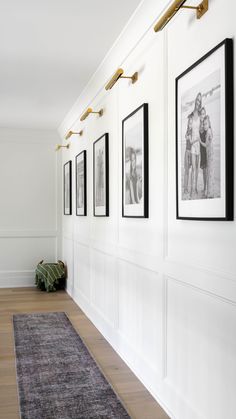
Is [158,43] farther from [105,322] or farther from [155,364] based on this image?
[105,322]

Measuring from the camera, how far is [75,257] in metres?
6.76

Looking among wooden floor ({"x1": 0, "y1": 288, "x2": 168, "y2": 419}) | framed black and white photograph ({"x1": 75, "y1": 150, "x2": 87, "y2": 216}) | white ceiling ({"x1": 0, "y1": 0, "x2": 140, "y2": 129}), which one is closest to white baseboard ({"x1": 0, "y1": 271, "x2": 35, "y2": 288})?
wooden floor ({"x1": 0, "y1": 288, "x2": 168, "y2": 419})

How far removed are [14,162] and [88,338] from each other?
13.6 ft

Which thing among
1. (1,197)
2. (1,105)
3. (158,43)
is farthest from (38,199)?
(158,43)

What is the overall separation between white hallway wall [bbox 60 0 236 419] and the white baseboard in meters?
3.36

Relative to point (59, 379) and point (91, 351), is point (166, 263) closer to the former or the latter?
point (59, 379)

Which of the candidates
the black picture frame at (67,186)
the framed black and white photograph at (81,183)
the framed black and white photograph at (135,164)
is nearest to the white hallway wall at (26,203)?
the black picture frame at (67,186)

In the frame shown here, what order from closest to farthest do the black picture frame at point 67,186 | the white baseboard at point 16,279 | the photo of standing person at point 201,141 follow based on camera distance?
the photo of standing person at point 201,141
the black picture frame at point 67,186
the white baseboard at point 16,279

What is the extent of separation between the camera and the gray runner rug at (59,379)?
9.74ft

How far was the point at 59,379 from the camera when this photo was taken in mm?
3527

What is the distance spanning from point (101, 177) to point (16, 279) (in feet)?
12.4

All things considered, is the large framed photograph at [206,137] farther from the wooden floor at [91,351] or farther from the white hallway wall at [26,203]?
the white hallway wall at [26,203]

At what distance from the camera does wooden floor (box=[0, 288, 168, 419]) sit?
9.91ft

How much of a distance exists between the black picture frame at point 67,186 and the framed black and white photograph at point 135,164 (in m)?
3.19
